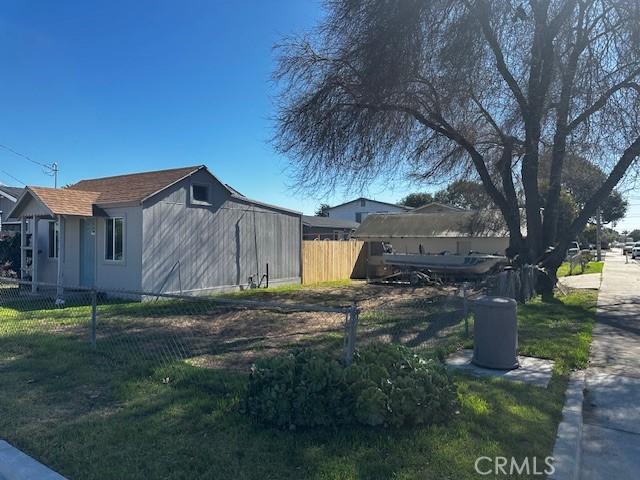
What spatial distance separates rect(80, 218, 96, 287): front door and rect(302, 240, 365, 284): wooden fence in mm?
8628

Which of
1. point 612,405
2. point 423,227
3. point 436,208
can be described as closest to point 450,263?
point 423,227

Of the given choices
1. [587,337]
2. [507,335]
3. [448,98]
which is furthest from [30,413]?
[448,98]

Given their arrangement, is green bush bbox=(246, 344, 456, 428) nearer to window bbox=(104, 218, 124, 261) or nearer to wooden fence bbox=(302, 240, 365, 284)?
window bbox=(104, 218, 124, 261)

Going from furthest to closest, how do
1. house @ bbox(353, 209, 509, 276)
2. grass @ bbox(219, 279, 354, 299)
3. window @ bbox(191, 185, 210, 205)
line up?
1. house @ bbox(353, 209, 509, 276)
2. grass @ bbox(219, 279, 354, 299)
3. window @ bbox(191, 185, 210, 205)

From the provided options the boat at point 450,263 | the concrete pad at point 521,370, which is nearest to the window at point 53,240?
the boat at point 450,263

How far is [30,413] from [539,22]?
44.4 feet

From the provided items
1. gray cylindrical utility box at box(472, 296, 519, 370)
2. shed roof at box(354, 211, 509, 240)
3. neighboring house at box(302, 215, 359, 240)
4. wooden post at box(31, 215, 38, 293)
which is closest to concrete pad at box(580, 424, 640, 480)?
gray cylindrical utility box at box(472, 296, 519, 370)

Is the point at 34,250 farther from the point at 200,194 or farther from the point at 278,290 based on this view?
the point at 278,290

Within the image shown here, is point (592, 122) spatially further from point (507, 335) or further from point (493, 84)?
point (507, 335)

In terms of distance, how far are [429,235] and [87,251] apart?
19.5m

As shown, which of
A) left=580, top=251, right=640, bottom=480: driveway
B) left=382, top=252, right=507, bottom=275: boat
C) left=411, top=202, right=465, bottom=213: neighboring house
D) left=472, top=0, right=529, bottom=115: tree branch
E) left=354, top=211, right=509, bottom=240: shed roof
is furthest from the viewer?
left=411, top=202, right=465, bottom=213: neighboring house

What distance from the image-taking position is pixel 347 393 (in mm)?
4543

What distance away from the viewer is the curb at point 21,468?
3.75 m

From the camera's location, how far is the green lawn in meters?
3.84
